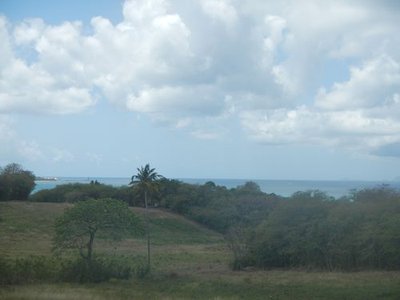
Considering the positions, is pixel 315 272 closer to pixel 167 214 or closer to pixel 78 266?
pixel 78 266

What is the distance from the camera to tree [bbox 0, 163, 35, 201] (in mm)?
100719

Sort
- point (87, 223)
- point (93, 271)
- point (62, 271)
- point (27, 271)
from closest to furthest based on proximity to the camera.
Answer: point (27, 271) → point (62, 271) → point (93, 271) → point (87, 223)

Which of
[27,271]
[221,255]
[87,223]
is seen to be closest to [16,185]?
[221,255]

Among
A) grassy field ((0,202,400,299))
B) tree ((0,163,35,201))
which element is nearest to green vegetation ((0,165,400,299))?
grassy field ((0,202,400,299))

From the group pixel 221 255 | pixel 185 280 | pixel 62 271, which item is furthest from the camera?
pixel 221 255

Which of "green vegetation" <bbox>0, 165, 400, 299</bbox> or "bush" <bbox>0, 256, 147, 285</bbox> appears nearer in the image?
"green vegetation" <bbox>0, 165, 400, 299</bbox>

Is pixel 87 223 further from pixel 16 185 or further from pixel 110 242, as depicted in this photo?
pixel 16 185

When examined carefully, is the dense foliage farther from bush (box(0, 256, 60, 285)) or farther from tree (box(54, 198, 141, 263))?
bush (box(0, 256, 60, 285))

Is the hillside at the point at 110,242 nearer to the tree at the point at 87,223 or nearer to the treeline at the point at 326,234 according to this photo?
the treeline at the point at 326,234

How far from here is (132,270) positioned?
129ft

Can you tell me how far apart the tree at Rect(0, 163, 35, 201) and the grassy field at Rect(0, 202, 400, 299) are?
1939 centimetres

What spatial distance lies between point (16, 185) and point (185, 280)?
73361 millimetres

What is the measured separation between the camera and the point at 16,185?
102 m

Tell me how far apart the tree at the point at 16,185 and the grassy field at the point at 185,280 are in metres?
19.4
